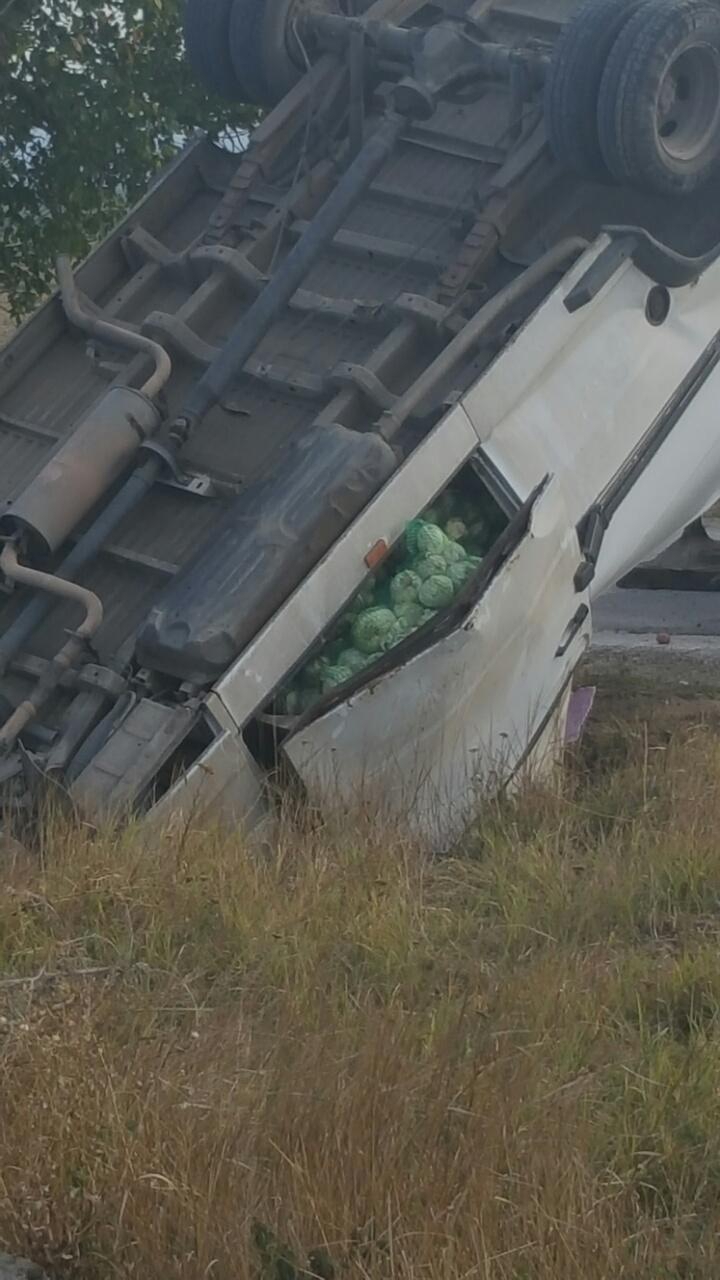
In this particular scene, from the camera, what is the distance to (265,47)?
6.22 metres

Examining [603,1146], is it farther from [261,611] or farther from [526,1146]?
[261,611]

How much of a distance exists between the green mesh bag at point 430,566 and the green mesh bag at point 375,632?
0.53 ft

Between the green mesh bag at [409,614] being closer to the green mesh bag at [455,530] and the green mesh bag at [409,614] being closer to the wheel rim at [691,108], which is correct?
the green mesh bag at [455,530]

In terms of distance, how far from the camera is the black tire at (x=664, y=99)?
16.9 ft

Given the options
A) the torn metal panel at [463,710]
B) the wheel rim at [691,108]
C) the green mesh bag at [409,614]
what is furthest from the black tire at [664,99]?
the green mesh bag at [409,614]

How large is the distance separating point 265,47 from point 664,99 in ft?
5.48

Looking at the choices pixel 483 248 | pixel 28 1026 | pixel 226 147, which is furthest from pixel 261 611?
pixel 226 147

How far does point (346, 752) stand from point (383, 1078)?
1.91 metres

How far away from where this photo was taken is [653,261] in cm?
536

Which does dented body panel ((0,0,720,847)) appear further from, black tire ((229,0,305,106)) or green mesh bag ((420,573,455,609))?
black tire ((229,0,305,106))

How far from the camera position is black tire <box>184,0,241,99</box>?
21.0ft

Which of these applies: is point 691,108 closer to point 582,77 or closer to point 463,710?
point 582,77

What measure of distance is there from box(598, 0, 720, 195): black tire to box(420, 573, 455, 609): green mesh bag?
1588 millimetres

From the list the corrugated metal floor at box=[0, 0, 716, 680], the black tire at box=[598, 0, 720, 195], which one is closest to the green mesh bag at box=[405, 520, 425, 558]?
the corrugated metal floor at box=[0, 0, 716, 680]
